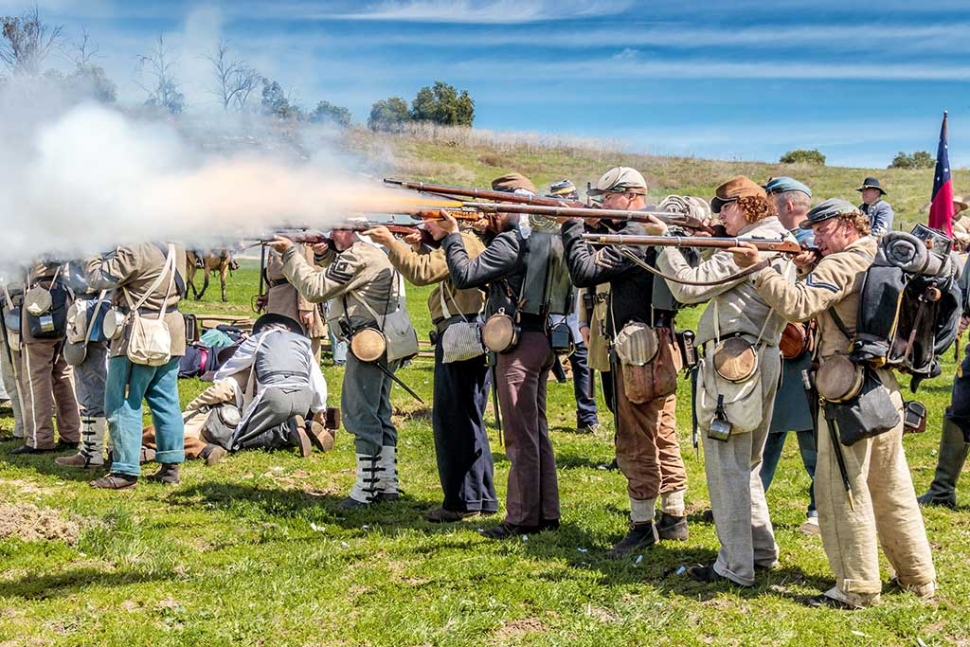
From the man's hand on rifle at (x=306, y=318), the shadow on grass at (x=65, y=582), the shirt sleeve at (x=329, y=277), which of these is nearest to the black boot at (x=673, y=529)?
the shirt sleeve at (x=329, y=277)

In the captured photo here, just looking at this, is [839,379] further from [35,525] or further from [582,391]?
[582,391]

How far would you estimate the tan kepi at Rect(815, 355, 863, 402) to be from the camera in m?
5.57

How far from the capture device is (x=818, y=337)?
594 cm

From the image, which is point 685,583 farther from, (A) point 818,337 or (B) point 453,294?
(B) point 453,294

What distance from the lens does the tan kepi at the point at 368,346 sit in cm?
800

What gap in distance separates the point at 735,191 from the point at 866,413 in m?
1.54

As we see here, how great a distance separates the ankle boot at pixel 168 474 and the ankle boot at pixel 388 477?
1945 mm

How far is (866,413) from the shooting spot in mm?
5559

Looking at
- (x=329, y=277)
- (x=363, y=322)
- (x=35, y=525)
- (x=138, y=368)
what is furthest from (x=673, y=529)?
(x=138, y=368)

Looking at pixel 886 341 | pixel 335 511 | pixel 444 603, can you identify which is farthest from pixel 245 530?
pixel 886 341

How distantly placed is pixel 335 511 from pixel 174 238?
9.57 feet

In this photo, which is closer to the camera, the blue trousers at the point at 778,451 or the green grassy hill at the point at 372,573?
the green grassy hill at the point at 372,573

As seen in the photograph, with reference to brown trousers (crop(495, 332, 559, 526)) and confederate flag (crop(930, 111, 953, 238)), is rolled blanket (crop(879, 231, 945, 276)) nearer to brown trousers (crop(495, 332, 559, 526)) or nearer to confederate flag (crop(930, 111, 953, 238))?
confederate flag (crop(930, 111, 953, 238))

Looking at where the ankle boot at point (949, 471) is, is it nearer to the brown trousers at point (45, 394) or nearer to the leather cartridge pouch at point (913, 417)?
the leather cartridge pouch at point (913, 417)
